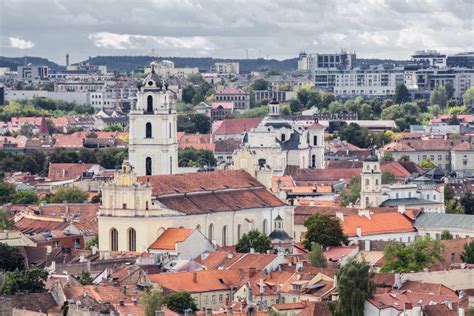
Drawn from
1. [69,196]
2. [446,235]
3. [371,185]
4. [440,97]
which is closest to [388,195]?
[371,185]

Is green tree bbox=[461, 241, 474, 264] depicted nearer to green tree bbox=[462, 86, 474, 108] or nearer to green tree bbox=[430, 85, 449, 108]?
green tree bbox=[462, 86, 474, 108]

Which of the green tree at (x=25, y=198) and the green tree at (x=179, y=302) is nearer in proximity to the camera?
the green tree at (x=179, y=302)

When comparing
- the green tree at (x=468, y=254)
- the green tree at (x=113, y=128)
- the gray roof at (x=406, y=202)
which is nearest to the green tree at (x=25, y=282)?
the green tree at (x=468, y=254)

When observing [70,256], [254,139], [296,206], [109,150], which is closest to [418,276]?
[70,256]

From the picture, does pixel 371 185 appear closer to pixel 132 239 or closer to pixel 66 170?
pixel 132 239

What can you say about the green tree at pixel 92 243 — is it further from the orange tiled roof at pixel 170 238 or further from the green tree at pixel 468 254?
the green tree at pixel 468 254

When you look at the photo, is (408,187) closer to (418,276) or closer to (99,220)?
(99,220)

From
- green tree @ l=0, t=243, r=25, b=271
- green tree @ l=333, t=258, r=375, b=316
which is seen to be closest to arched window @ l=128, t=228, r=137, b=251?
green tree @ l=0, t=243, r=25, b=271
